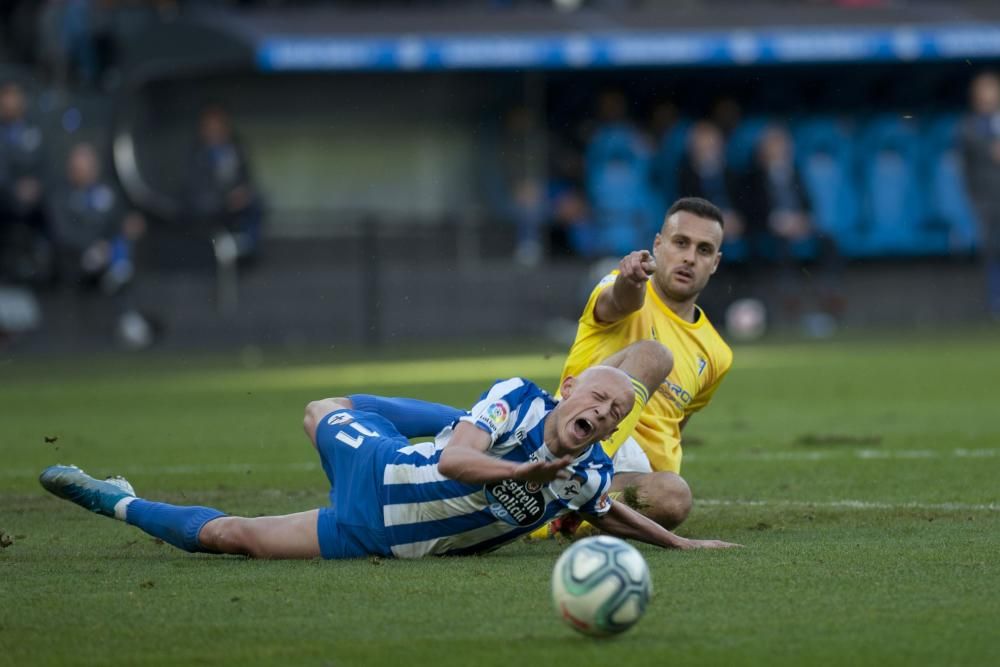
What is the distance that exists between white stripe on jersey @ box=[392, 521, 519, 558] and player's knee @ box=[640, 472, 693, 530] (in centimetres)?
90

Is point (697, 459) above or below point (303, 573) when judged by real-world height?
below

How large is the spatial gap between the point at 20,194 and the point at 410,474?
15630 mm

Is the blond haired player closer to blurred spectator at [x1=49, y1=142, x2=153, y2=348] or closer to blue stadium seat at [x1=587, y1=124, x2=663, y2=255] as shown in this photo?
blurred spectator at [x1=49, y1=142, x2=153, y2=348]

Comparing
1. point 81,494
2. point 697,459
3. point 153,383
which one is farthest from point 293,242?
point 81,494

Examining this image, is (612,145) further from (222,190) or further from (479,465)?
(479,465)

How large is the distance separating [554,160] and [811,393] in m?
9.75

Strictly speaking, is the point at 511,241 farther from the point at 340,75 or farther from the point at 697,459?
the point at 697,459

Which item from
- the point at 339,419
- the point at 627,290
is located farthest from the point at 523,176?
the point at 339,419

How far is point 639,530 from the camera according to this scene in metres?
7.07

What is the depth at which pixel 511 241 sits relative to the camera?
23891 millimetres

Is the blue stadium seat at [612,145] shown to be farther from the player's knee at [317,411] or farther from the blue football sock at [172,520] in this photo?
the blue football sock at [172,520]

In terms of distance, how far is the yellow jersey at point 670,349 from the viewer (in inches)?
311

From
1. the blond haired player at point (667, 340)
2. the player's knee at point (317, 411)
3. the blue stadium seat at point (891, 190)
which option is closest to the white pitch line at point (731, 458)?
the blond haired player at point (667, 340)

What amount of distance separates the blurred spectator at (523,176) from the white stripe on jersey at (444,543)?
16841 millimetres
